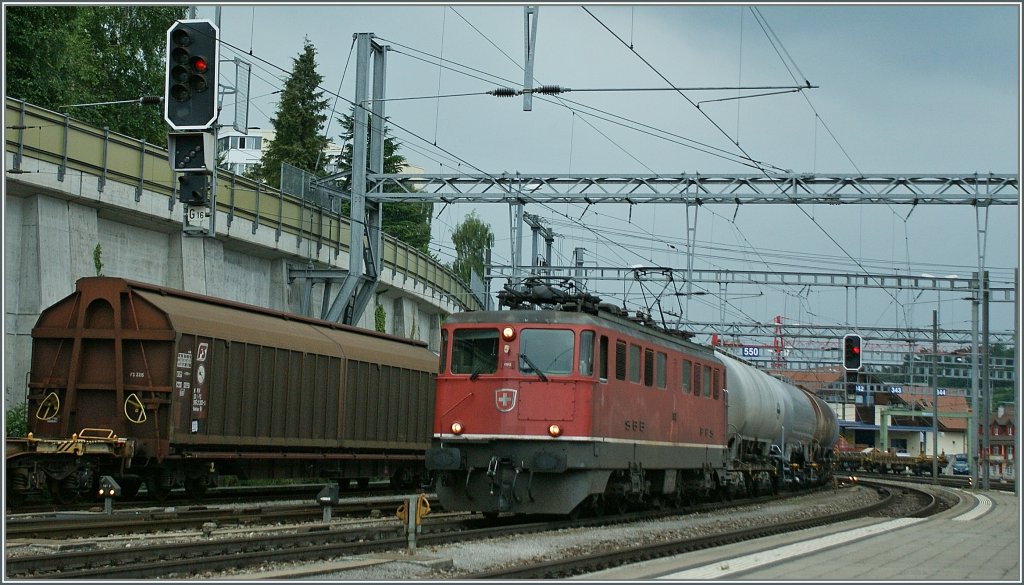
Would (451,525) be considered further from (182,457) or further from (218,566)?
(218,566)

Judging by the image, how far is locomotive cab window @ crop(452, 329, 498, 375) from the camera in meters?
18.1

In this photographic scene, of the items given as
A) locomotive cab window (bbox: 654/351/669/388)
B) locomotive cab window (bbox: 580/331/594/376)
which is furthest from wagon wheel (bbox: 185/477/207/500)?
locomotive cab window (bbox: 654/351/669/388)

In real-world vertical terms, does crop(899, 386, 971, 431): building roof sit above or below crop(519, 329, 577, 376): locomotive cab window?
below

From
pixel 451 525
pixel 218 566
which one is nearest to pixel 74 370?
pixel 451 525

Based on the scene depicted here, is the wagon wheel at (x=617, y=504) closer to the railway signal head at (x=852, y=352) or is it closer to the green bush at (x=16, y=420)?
the green bush at (x=16, y=420)

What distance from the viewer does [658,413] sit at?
20.4 metres

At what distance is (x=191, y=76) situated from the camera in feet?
49.0

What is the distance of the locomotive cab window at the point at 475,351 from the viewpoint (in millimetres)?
18078

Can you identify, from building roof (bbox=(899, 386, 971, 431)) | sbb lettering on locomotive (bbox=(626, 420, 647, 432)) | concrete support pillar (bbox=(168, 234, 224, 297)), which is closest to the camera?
sbb lettering on locomotive (bbox=(626, 420, 647, 432))

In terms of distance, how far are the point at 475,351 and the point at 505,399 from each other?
96 centimetres

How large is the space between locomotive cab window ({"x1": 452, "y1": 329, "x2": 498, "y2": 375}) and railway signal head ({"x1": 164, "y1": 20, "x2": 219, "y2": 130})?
541cm

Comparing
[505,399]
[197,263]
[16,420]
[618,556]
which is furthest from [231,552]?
[197,263]

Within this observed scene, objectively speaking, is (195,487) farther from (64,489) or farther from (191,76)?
(191,76)

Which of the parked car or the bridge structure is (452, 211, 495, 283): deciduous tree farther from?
the bridge structure
